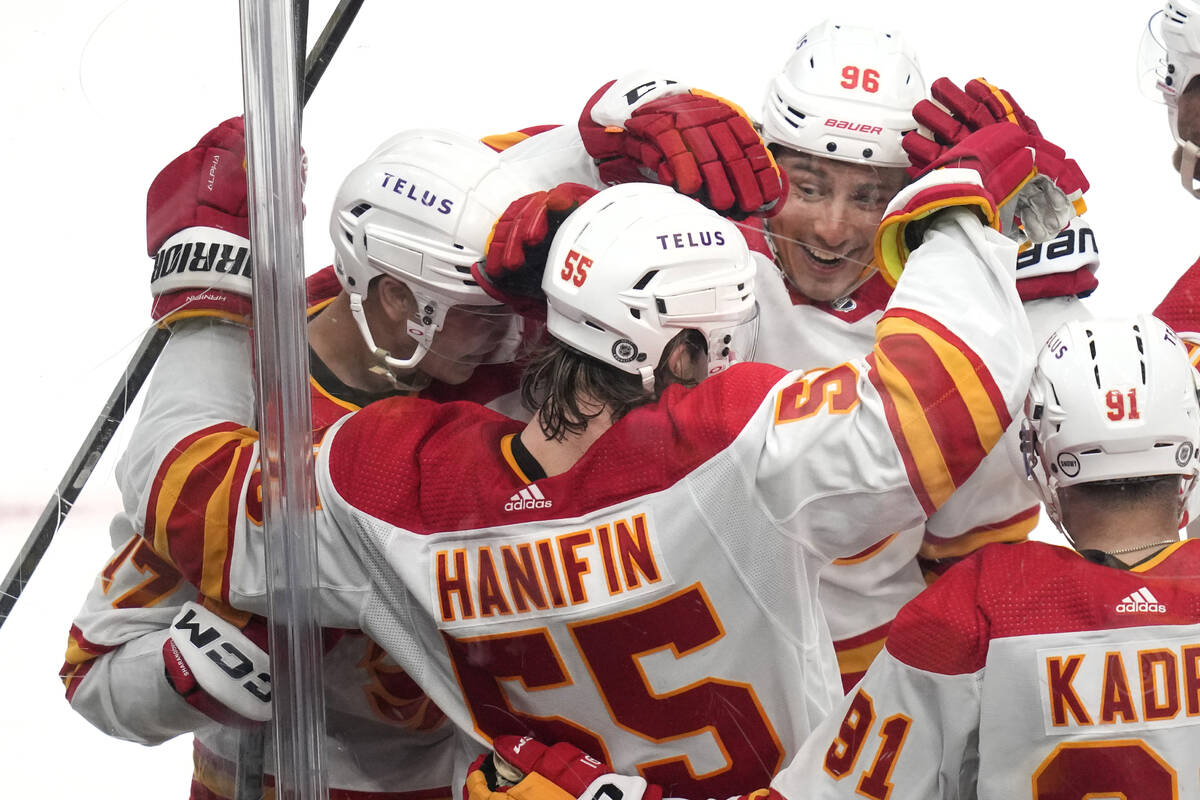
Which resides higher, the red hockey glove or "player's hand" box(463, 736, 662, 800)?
the red hockey glove

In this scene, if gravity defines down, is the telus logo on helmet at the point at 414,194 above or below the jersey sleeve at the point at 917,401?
above

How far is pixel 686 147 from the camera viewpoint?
131 cm

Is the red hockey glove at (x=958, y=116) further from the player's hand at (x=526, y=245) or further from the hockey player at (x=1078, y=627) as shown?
the player's hand at (x=526, y=245)

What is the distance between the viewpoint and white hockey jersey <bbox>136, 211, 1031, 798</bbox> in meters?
1.16

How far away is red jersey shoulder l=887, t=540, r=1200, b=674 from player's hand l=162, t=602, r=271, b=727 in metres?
0.79

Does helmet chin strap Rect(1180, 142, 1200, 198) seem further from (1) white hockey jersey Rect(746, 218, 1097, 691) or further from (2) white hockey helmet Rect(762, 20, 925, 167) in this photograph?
(2) white hockey helmet Rect(762, 20, 925, 167)

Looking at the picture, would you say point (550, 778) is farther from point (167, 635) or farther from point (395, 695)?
point (167, 635)

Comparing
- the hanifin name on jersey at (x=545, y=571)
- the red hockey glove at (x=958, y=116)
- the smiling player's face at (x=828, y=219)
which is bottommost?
the hanifin name on jersey at (x=545, y=571)

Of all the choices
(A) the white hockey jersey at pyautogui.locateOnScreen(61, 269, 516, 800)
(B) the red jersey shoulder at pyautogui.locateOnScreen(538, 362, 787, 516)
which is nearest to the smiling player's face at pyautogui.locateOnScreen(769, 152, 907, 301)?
(B) the red jersey shoulder at pyautogui.locateOnScreen(538, 362, 787, 516)

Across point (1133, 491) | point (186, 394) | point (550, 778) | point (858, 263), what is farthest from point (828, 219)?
point (186, 394)

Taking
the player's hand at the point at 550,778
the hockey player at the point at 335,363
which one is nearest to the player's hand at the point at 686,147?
the hockey player at the point at 335,363

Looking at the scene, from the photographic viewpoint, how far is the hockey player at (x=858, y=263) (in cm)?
122

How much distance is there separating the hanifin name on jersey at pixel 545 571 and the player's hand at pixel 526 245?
21cm

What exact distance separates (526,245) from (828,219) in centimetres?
31
